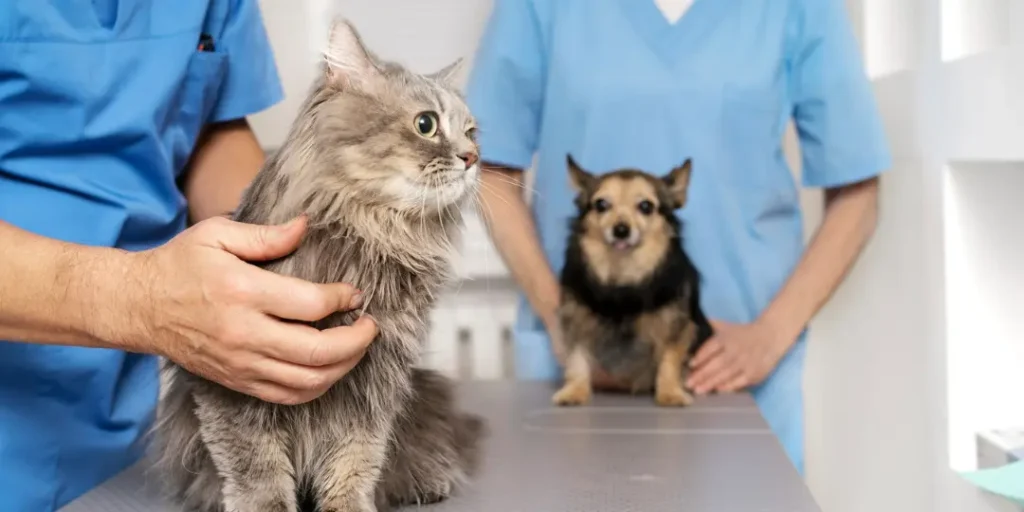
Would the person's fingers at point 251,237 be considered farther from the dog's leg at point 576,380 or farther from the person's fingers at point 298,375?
the dog's leg at point 576,380

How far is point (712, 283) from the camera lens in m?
1.44

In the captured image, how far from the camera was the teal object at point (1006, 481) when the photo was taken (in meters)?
0.99

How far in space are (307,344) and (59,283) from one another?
0.79 ft

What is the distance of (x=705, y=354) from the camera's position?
1.39 meters

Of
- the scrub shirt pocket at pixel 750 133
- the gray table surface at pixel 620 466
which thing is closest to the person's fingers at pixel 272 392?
the gray table surface at pixel 620 466

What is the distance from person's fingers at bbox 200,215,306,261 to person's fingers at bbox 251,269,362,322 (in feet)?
0.07

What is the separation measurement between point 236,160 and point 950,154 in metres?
1.03

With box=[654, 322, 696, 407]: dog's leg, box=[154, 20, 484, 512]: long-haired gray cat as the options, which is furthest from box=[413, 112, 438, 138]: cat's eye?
box=[654, 322, 696, 407]: dog's leg

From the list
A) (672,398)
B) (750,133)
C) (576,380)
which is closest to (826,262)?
(750,133)

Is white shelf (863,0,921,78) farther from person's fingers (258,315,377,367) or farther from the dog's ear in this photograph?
person's fingers (258,315,377,367)

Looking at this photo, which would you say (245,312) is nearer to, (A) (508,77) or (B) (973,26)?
(A) (508,77)

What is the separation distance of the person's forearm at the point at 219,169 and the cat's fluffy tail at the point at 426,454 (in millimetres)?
383

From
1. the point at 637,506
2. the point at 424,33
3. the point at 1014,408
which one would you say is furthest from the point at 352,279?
the point at 1014,408

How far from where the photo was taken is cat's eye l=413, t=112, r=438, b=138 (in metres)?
0.77
